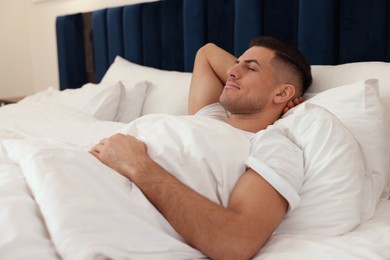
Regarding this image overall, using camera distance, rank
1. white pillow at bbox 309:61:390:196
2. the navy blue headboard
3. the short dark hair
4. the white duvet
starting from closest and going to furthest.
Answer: the white duvet < white pillow at bbox 309:61:390:196 < the short dark hair < the navy blue headboard

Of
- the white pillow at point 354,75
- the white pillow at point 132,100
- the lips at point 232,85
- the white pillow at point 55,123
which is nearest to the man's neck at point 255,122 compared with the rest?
the lips at point 232,85

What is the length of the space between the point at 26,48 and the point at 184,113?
2.44m

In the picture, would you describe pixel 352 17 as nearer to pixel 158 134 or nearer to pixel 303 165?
pixel 303 165

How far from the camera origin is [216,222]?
86 cm

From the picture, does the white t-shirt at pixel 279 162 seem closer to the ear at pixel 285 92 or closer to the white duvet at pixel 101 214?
the white duvet at pixel 101 214

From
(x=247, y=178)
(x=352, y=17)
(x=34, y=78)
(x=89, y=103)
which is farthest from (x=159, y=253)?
(x=34, y=78)

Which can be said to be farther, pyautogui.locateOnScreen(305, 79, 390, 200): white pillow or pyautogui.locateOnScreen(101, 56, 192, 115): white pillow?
pyautogui.locateOnScreen(101, 56, 192, 115): white pillow

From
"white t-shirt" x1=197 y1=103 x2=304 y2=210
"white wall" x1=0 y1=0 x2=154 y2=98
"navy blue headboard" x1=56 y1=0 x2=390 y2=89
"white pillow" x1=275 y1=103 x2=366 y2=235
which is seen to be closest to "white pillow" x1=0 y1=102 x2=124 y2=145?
"navy blue headboard" x1=56 y1=0 x2=390 y2=89

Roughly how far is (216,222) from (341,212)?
12.1 inches

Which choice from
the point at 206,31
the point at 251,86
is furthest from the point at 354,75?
the point at 206,31

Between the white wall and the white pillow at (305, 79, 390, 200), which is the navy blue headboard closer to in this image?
the white pillow at (305, 79, 390, 200)

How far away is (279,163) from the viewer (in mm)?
974

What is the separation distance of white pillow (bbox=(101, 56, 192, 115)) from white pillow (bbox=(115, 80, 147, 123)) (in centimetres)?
2

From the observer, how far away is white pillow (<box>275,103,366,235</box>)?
0.97 m
